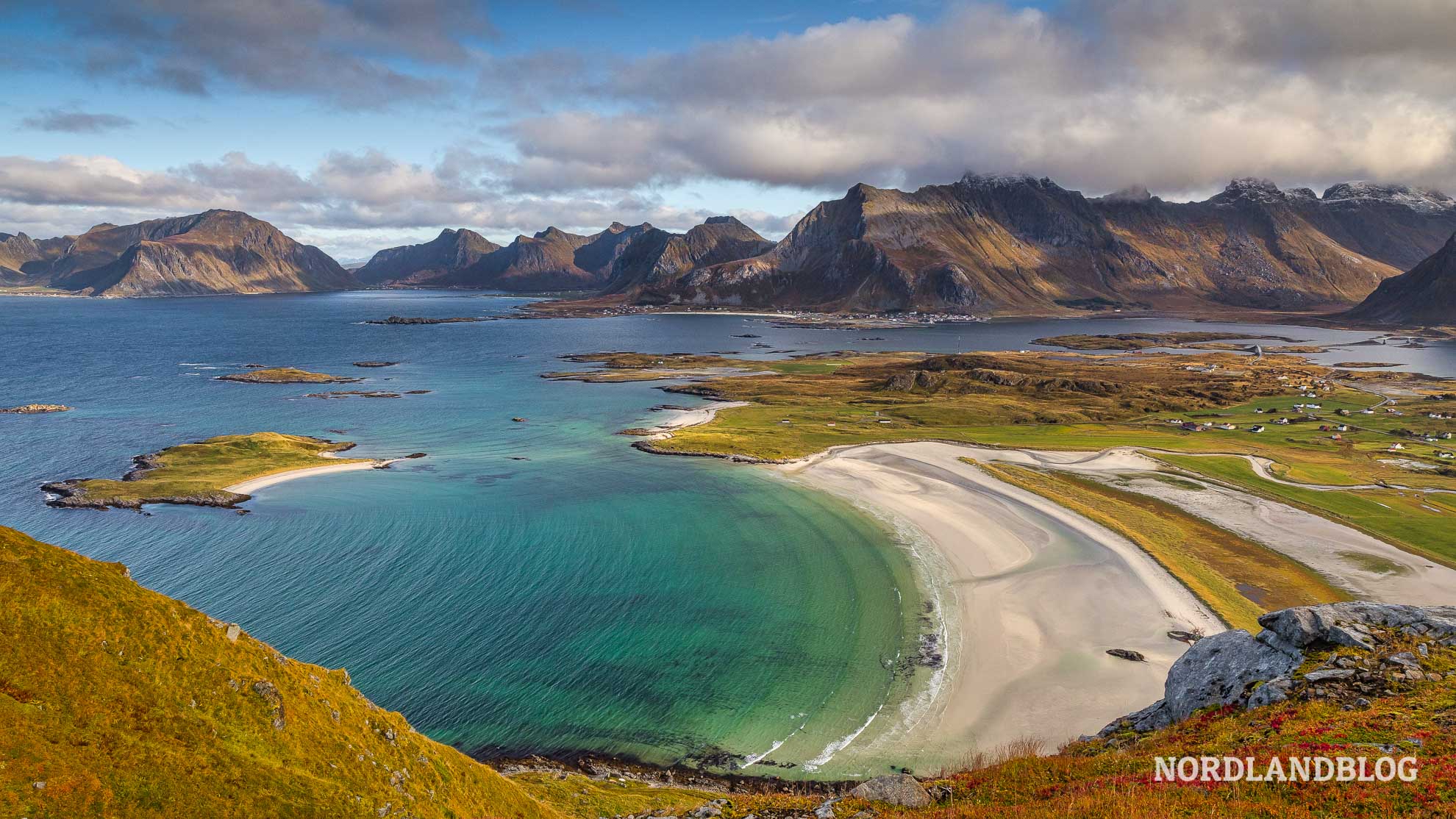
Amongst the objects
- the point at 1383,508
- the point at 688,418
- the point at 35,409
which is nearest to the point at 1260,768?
the point at 1383,508

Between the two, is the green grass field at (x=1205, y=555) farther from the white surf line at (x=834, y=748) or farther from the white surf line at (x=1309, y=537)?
the white surf line at (x=834, y=748)

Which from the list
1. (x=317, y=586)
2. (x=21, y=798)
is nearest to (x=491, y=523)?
(x=317, y=586)

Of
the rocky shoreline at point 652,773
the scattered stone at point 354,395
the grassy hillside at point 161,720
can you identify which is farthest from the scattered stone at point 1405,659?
the scattered stone at point 354,395

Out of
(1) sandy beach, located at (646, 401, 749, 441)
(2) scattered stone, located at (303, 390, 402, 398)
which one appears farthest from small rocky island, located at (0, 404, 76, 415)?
(1) sandy beach, located at (646, 401, 749, 441)

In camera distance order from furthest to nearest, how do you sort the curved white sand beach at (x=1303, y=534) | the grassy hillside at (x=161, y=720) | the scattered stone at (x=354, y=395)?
the scattered stone at (x=354, y=395)
the curved white sand beach at (x=1303, y=534)
the grassy hillside at (x=161, y=720)

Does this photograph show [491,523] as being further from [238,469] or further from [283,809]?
[283,809]

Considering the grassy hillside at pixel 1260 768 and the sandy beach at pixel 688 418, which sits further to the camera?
the sandy beach at pixel 688 418
